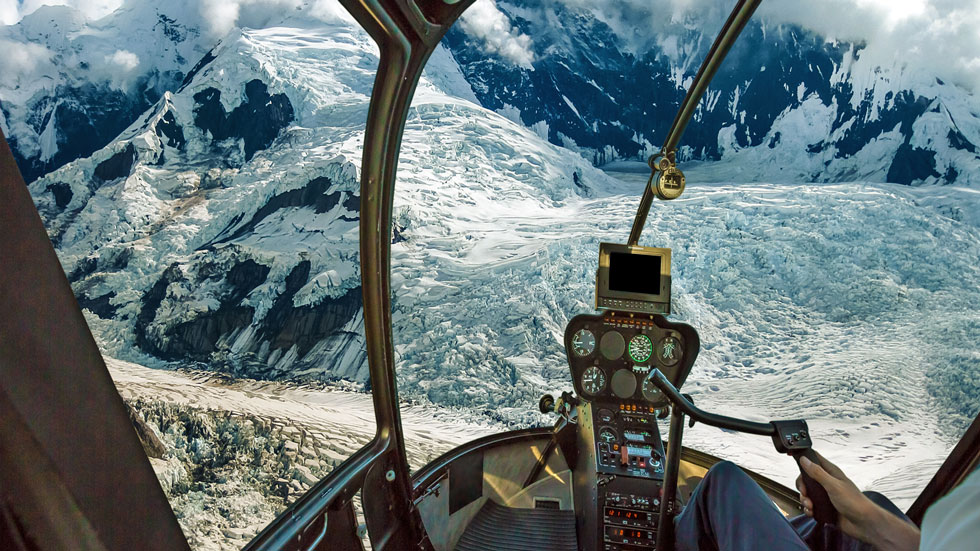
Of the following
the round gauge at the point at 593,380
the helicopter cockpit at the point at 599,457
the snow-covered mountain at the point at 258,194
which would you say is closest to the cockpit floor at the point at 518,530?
the helicopter cockpit at the point at 599,457

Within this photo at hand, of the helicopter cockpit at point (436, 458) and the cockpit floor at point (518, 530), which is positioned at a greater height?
the helicopter cockpit at point (436, 458)

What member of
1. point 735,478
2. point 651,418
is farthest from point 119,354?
point 735,478

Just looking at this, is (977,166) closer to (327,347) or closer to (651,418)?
(651,418)

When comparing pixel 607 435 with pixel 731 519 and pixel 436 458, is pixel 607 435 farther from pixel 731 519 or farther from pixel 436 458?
pixel 731 519

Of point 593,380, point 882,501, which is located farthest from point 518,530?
point 882,501

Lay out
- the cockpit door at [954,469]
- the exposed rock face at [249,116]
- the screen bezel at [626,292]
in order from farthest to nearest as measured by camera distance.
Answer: the exposed rock face at [249,116], the screen bezel at [626,292], the cockpit door at [954,469]

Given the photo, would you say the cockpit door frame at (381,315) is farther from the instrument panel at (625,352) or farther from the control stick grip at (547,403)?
the instrument panel at (625,352)

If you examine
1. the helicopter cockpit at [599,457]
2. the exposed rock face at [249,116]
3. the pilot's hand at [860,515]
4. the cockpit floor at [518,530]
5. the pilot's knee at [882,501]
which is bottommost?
the cockpit floor at [518,530]
